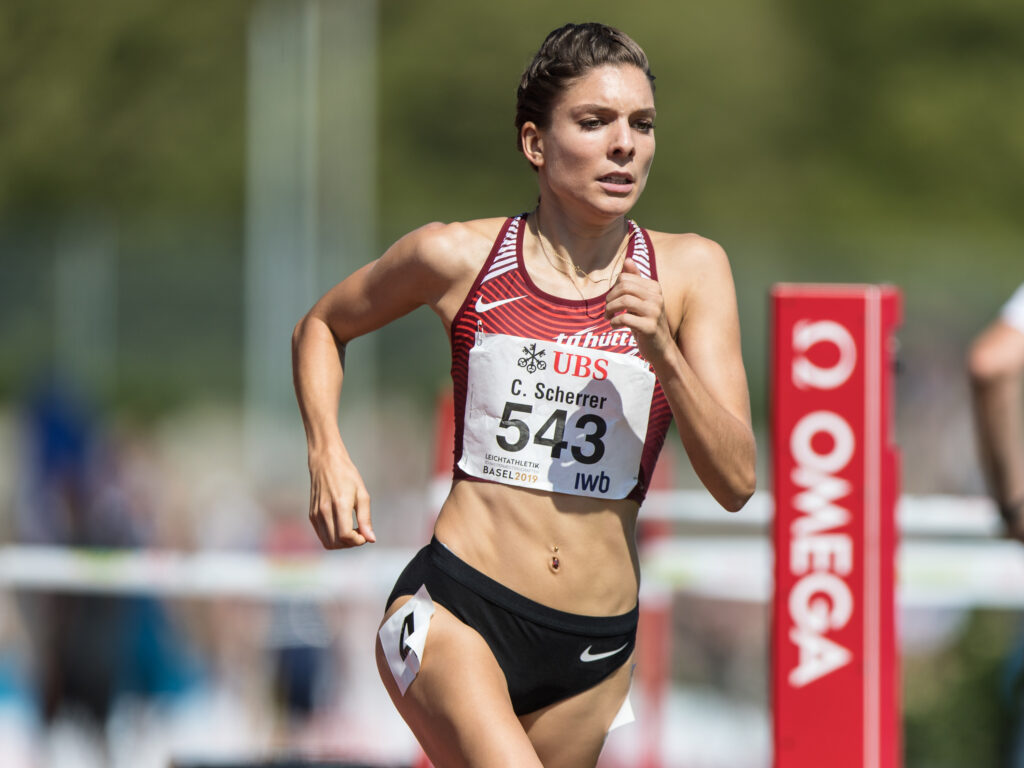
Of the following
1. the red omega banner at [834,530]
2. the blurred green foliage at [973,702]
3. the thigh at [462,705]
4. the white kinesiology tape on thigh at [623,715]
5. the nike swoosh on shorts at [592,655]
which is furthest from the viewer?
the blurred green foliage at [973,702]

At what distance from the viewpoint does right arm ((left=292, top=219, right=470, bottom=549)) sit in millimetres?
3783

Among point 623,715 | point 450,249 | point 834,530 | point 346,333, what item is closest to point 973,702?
point 834,530

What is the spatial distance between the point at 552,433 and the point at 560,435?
2cm

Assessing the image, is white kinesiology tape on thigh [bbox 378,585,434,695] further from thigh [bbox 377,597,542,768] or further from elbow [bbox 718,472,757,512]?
elbow [bbox 718,472,757,512]

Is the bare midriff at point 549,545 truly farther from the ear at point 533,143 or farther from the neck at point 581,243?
the ear at point 533,143

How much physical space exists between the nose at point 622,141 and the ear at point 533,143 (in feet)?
0.64

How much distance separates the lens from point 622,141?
3.74 metres

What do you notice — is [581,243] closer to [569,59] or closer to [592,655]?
[569,59]

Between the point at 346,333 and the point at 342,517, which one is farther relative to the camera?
the point at 346,333

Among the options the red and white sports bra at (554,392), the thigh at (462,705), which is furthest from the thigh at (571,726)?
the red and white sports bra at (554,392)

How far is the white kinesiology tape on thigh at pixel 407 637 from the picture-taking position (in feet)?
12.4

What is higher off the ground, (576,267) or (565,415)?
(576,267)

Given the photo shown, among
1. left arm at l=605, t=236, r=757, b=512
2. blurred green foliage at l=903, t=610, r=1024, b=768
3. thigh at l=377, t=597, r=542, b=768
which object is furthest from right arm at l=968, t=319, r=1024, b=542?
blurred green foliage at l=903, t=610, r=1024, b=768

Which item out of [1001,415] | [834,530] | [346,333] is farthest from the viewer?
[834,530]
